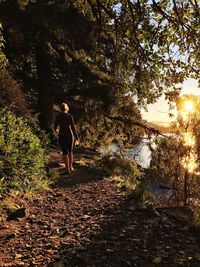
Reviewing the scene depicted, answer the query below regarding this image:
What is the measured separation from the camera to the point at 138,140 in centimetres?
2170

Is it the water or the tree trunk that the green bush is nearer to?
the water

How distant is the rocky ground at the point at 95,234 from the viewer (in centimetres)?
477

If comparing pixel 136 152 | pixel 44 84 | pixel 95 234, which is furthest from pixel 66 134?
pixel 44 84

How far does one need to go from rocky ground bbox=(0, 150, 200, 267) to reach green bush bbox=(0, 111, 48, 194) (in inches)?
18.4

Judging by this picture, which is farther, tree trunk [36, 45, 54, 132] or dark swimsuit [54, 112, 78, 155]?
tree trunk [36, 45, 54, 132]

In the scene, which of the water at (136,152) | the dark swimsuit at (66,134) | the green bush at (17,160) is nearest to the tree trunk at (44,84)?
the water at (136,152)

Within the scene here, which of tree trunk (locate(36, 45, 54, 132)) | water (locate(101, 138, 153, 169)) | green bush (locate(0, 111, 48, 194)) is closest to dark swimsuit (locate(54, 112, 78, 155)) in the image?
green bush (locate(0, 111, 48, 194))

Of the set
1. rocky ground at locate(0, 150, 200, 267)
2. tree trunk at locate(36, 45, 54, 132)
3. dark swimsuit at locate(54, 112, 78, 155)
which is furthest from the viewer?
tree trunk at locate(36, 45, 54, 132)

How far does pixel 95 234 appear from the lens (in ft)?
18.7

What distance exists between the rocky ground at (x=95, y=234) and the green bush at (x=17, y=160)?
0.47m

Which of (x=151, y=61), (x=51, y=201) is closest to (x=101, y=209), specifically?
(x=51, y=201)

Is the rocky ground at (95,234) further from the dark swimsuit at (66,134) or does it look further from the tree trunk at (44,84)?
the tree trunk at (44,84)

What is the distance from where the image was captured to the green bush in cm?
739

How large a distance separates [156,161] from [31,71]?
1112 cm
